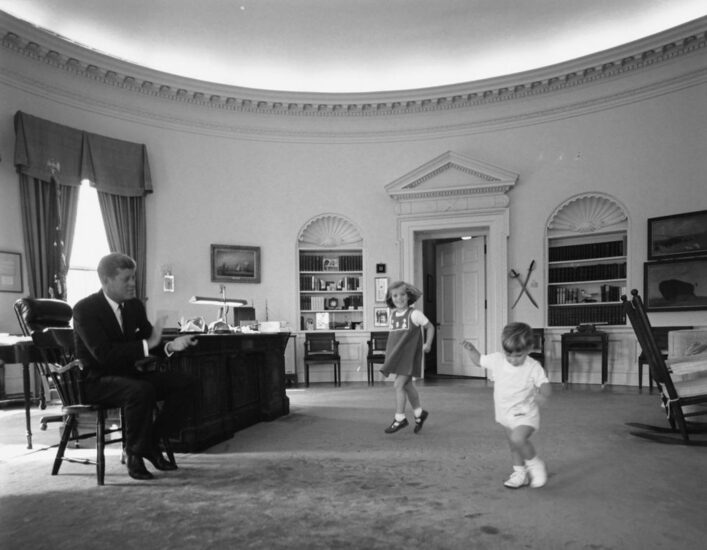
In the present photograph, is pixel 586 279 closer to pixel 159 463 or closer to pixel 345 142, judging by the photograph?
pixel 345 142

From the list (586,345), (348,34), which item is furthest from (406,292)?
(348,34)

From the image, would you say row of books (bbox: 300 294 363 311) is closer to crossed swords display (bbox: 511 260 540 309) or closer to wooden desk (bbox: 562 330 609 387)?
crossed swords display (bbox: 511 260 540 309)

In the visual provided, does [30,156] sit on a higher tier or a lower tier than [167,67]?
lower

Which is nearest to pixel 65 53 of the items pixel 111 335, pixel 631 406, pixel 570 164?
pixel 111 335

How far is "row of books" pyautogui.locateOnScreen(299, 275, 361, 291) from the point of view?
9.80 m

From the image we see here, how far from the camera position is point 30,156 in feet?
23.5

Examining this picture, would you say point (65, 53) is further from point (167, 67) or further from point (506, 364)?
point (506, 364)

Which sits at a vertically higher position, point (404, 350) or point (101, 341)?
point (101, 341)

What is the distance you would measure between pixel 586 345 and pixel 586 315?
0.71 metres

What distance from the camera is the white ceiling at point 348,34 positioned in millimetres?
8133

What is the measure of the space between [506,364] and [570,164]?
669 centimetres

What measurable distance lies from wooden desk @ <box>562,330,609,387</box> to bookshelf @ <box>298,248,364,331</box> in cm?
359

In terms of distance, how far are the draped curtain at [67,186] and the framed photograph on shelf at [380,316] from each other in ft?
13.3

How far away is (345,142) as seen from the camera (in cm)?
984
